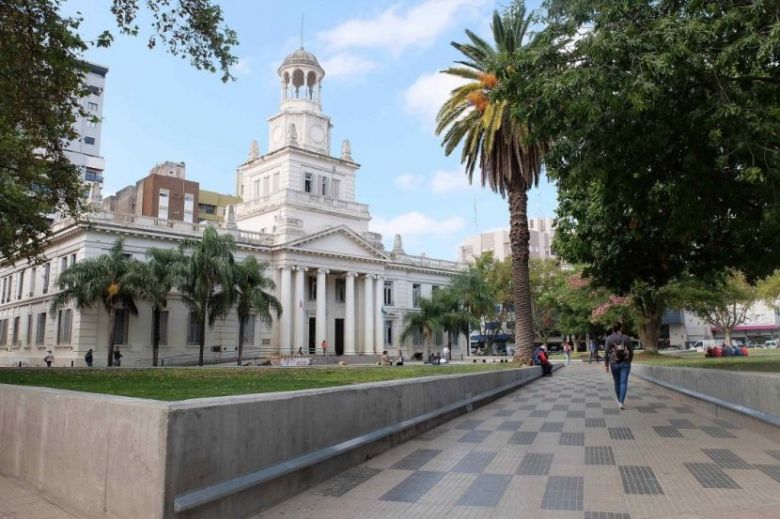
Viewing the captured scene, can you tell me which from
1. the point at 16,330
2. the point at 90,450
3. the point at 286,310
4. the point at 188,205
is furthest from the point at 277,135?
the point at 90,450

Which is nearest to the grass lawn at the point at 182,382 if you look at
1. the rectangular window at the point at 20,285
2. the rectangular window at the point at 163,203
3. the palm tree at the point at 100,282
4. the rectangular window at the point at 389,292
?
the palm tree at the point at 100,282

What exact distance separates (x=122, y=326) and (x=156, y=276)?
6658mm

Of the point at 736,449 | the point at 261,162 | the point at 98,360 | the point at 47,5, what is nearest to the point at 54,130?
the point at 47,5

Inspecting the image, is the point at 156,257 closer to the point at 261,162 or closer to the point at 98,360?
the point at 98,360

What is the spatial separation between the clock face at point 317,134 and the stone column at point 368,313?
1302 cm

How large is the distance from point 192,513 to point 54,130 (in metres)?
12.7

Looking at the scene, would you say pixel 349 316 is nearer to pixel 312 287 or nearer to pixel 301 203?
pixel 312 287

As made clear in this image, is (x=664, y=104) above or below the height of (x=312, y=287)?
below

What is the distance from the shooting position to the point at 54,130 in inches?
552

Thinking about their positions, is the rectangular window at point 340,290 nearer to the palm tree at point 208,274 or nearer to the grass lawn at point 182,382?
the palm tree at point 208,274

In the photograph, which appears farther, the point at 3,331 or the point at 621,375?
the point at 3,331

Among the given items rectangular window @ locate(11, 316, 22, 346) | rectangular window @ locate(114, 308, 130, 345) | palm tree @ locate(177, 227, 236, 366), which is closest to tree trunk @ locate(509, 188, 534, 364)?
palm tree @ locate(177, 227, 236, 366)

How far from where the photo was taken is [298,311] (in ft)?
155

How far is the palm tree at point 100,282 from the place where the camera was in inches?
1292
